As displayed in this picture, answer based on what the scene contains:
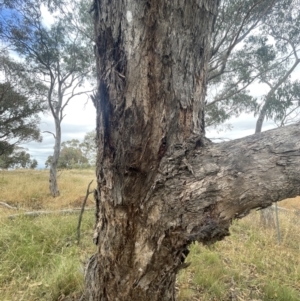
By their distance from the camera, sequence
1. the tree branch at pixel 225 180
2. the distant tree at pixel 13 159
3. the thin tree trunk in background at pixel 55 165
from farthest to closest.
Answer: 1. the distant tree at pixel 13 159
2. the thin tree trunk in background at pixel 55 165
3. the tree branch at pixel 225 180

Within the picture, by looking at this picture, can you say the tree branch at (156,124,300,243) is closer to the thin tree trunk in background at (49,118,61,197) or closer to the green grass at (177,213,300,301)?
the green grass at (177,213,300,301)

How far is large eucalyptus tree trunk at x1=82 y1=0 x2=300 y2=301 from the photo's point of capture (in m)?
0.89

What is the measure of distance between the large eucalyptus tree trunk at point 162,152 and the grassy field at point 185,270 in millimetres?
1176

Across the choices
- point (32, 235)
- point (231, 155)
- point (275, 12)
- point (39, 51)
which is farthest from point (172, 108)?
point (39, 51)

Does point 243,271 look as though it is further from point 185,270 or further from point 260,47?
point 260,47

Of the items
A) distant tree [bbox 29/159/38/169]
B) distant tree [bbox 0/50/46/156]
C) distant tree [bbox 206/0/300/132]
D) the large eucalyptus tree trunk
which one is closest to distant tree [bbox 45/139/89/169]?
distant tree [bbox 29/159/38/169]

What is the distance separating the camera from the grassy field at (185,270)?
6.77ft

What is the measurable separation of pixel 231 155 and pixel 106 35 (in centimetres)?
71

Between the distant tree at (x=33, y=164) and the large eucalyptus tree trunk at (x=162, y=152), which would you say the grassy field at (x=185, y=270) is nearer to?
the large eucalyptus tree trunk at (x=162, y=152)

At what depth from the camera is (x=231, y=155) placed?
914 mm

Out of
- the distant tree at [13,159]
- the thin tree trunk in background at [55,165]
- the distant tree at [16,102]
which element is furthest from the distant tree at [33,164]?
the thin tree trunk in background at [55,165]

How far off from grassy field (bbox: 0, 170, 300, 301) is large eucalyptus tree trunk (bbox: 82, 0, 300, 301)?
3.86ft

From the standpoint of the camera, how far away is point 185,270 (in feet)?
8.46

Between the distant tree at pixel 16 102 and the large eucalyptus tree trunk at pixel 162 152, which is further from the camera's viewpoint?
the distant tree at pixel 16 102
